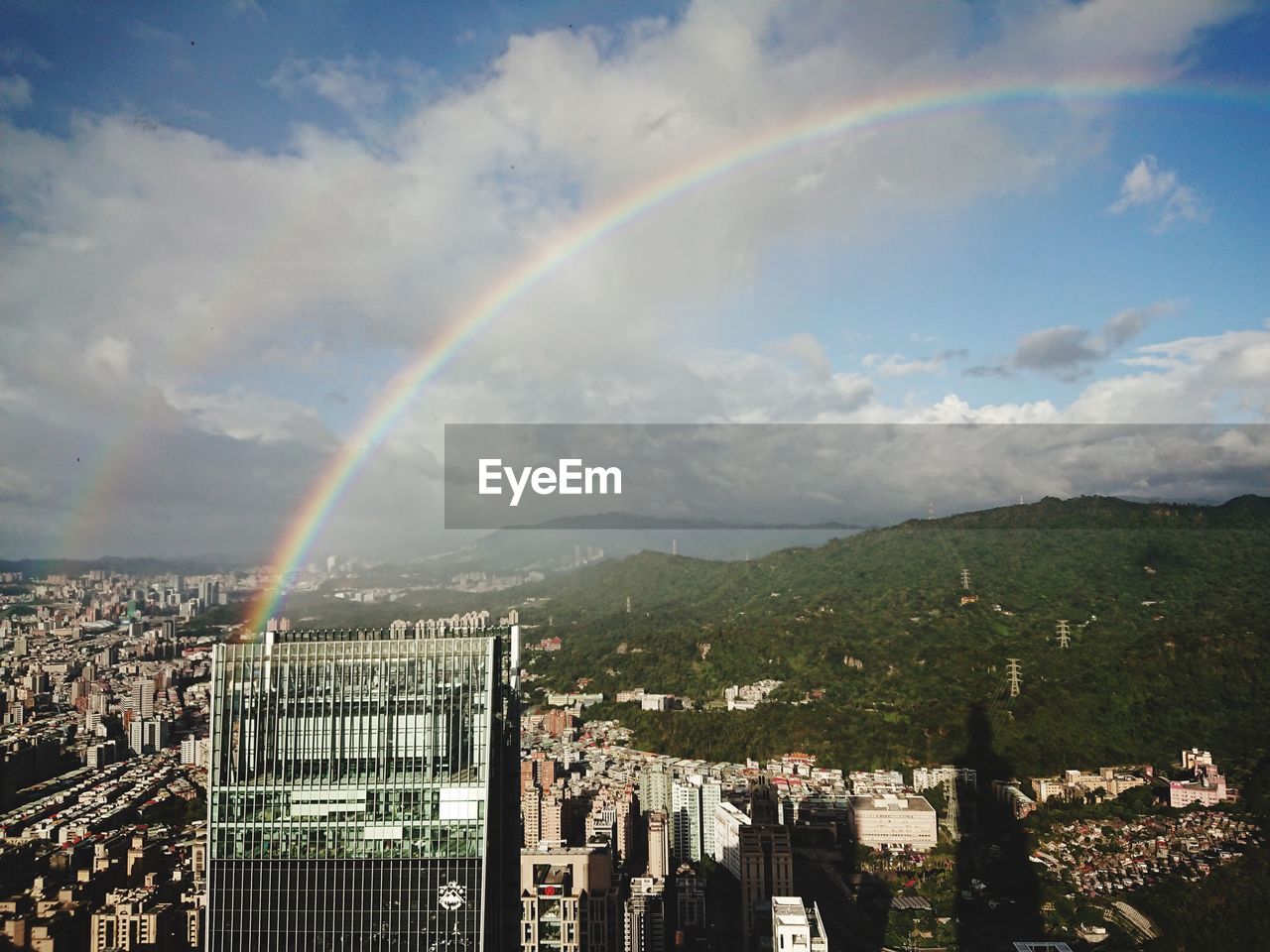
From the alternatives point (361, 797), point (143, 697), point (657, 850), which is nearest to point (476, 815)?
A: point (361, 797)

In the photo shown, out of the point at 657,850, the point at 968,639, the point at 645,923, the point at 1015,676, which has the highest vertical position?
the point at 968,639

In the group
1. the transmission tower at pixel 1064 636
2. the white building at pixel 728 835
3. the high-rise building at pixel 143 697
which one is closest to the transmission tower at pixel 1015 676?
the transmission tower at pixel 1064 636

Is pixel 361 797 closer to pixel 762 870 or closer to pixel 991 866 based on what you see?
pixel 762 870

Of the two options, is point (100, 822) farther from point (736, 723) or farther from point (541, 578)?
point (541, 578)

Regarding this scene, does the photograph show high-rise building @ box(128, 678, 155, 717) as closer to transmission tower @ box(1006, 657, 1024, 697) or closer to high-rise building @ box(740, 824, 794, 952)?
high-rise building @ box(740, 824, 794, 952)

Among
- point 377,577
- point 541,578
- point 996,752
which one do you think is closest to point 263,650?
point 996,752

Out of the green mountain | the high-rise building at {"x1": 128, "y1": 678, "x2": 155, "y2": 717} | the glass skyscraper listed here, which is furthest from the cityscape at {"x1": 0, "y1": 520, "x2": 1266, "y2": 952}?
the green mountain
